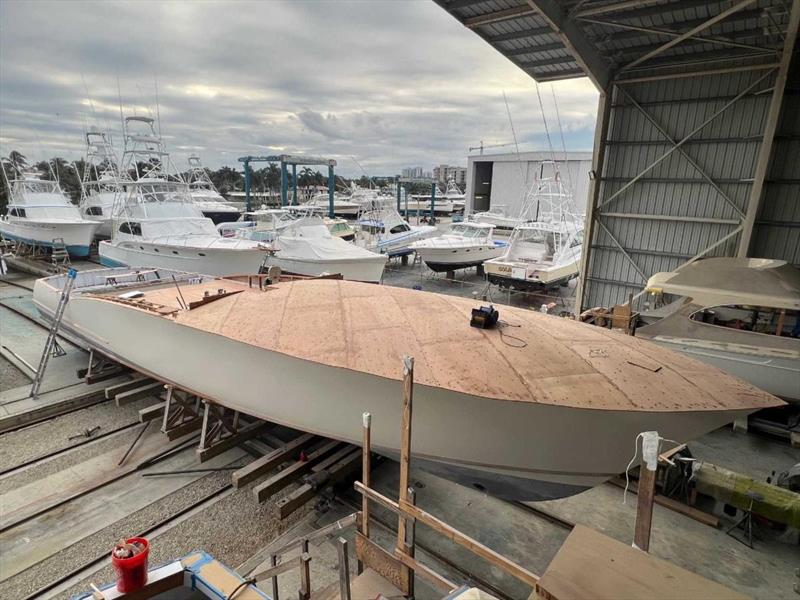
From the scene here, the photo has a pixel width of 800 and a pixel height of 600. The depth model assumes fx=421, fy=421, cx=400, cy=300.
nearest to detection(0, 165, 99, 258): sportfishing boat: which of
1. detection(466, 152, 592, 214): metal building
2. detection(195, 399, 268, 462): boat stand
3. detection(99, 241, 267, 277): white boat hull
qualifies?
detection(99, 241, 267, 277): white boat hull

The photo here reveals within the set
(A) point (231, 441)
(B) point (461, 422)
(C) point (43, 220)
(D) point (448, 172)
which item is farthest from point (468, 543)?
(D) point (448, 172)

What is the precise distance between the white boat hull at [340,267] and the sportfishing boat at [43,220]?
450 inches

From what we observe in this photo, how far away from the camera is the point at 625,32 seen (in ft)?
30.2

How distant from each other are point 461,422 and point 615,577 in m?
2.08

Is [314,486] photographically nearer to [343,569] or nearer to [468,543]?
[343,569]

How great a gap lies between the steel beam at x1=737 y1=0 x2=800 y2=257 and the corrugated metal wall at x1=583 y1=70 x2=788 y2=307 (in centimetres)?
36

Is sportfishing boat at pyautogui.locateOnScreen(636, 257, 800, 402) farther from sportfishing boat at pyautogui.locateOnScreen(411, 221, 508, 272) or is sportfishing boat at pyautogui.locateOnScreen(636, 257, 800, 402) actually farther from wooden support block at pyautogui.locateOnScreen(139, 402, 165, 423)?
sportfishing boat at pyautogui.locateOnScreen(411, 221, 508, 272)

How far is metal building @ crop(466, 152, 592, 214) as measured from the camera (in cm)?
3344

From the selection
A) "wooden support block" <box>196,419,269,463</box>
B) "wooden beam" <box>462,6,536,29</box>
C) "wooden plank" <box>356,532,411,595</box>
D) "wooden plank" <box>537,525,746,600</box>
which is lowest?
"wooden support block" <box>196,419,269,463</box>

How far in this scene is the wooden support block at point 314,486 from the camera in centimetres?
458

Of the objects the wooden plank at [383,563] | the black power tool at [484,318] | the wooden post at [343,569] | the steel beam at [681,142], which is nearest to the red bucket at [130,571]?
the wooden post at [343,569]

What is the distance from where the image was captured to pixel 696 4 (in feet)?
25.4

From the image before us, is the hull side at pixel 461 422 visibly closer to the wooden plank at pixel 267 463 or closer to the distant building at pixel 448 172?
the wooden plank at pixel 267 463

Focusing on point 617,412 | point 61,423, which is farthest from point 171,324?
point 617,412
